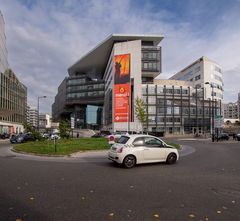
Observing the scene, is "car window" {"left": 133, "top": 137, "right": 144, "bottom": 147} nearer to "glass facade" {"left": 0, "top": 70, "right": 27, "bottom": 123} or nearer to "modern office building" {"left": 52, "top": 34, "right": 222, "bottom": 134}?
"glass facade" {"left": 0, "top": 70, "right": 27, "bottom": 123}

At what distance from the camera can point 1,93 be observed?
69.4 meters

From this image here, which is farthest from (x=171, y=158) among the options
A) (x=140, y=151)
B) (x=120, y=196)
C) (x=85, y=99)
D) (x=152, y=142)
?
A: (x=85, y=99)

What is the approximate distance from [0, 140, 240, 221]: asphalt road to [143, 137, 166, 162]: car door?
2.23 meters

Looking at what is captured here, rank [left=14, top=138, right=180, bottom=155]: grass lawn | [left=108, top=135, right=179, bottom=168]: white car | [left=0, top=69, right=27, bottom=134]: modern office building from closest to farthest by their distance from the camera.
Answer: [left=108, top=135, right=179, bottom=168]: white car, [left=14, top=138, right=180, bottom=155]: grass lawn, [left=0, top=69, right=27, bottom=134]: modern office building

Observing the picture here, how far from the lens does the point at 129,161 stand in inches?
490

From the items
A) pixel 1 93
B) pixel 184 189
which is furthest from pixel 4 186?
pixel 1 93

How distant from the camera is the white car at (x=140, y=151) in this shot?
12.5 metres

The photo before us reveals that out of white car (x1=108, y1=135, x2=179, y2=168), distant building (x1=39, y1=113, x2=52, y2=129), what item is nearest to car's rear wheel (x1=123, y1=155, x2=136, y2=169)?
white car (x1=108, y1=135, x2=179, y2=168)

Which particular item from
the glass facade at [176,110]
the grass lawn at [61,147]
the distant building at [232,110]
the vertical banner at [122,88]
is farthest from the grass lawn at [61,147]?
the distant building at [232,110]

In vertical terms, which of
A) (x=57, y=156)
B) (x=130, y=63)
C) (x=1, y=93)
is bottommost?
(x=57, y=156)

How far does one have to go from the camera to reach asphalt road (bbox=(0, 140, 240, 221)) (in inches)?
219

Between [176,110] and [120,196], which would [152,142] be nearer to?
[120,196]

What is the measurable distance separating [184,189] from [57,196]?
141 inches

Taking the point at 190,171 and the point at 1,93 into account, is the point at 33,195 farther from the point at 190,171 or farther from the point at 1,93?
the point at 1,93
